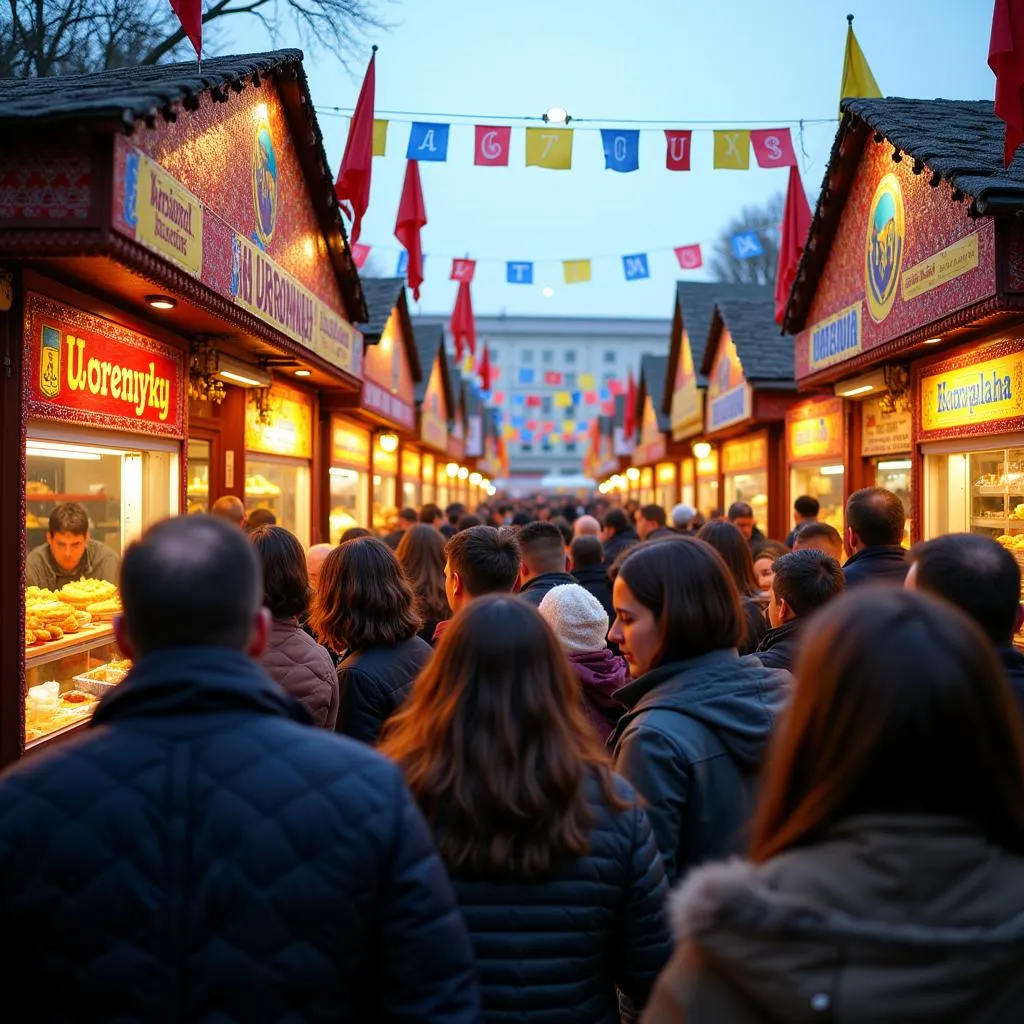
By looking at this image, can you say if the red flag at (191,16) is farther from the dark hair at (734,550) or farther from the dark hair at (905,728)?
the dark hair at (905,728)

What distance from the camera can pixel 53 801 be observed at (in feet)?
5.75

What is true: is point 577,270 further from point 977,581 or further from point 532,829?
point 532,829

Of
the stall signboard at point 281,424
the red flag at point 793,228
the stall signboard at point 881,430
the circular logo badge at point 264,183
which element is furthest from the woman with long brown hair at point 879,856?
the red flag at point 793,228

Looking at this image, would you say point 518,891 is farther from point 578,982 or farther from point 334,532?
point 334,532

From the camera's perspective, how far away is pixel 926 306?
786 cm

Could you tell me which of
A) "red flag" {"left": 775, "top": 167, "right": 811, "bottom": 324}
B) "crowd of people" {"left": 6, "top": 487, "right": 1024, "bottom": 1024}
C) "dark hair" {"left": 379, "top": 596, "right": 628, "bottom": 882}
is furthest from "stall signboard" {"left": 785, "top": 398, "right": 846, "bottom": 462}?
"dark hair" {"left": 379, "top": 596, "right": 628, "bottom": 882}

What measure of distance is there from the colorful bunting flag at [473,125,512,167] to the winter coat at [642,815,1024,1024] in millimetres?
11406

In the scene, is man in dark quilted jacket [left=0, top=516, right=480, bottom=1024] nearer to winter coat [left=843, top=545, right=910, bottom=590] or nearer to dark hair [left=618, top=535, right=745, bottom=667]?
dark hair [left=618, top=535, right=745, bottom=667]

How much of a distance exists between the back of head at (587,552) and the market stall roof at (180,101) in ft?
13.2

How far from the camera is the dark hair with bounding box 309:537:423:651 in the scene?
4.40 meters

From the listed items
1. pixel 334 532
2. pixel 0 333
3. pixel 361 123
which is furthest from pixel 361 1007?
pixel 334 532

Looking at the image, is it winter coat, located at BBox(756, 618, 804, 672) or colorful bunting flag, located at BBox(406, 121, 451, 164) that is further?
colorful bunting flag, located at BBox(406, 121, 451, 164)

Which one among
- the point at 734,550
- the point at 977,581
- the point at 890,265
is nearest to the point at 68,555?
the point at 734,550

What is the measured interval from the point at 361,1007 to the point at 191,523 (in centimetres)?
97
